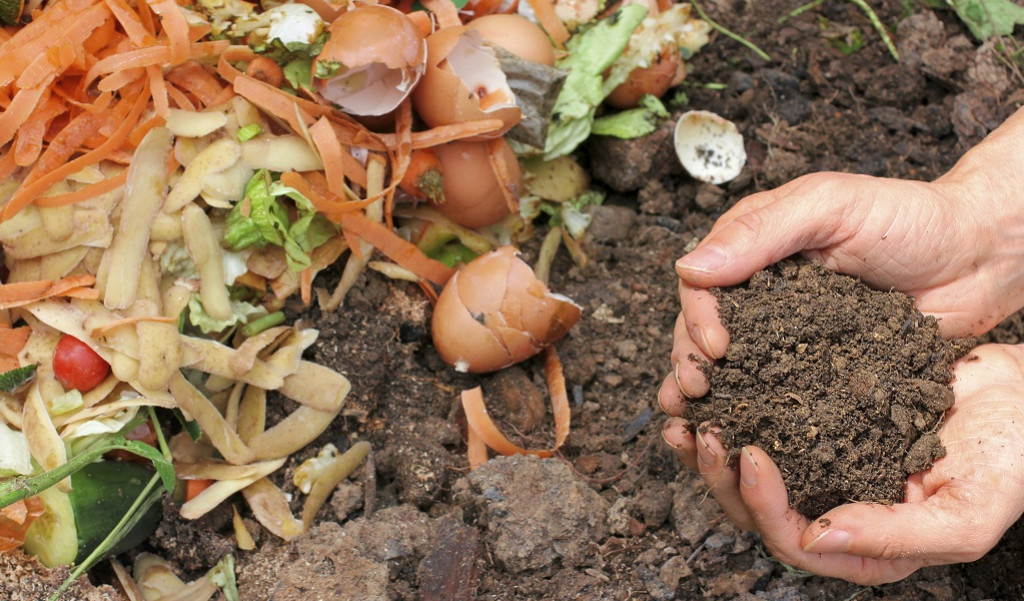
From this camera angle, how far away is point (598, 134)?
107 inches

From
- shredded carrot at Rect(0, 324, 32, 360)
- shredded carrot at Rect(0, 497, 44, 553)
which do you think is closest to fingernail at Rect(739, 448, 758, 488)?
shredded carrot at Rect(0, 497, 44, 553)

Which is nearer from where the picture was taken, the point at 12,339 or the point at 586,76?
the point at 12,339

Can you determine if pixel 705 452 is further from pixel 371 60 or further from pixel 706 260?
pixel 371 60

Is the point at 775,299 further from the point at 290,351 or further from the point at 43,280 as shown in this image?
the point at 43,280

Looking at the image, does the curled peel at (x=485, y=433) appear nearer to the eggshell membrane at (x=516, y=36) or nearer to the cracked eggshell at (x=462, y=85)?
the cracked eggshell at (x=462, y=85)

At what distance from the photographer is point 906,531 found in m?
1.71

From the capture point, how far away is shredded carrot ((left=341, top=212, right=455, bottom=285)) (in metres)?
2.26

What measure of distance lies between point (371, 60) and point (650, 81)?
3.05ft

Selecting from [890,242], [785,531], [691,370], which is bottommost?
[785,531]

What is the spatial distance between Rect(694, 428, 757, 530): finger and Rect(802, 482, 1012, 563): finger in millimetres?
154

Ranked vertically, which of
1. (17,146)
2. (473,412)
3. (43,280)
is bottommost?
(473,412)

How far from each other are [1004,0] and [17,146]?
2805mm

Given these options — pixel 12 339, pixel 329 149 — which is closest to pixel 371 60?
pixel 329 149

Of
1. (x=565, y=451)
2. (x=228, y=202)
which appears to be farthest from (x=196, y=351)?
(x=565, y=451)
